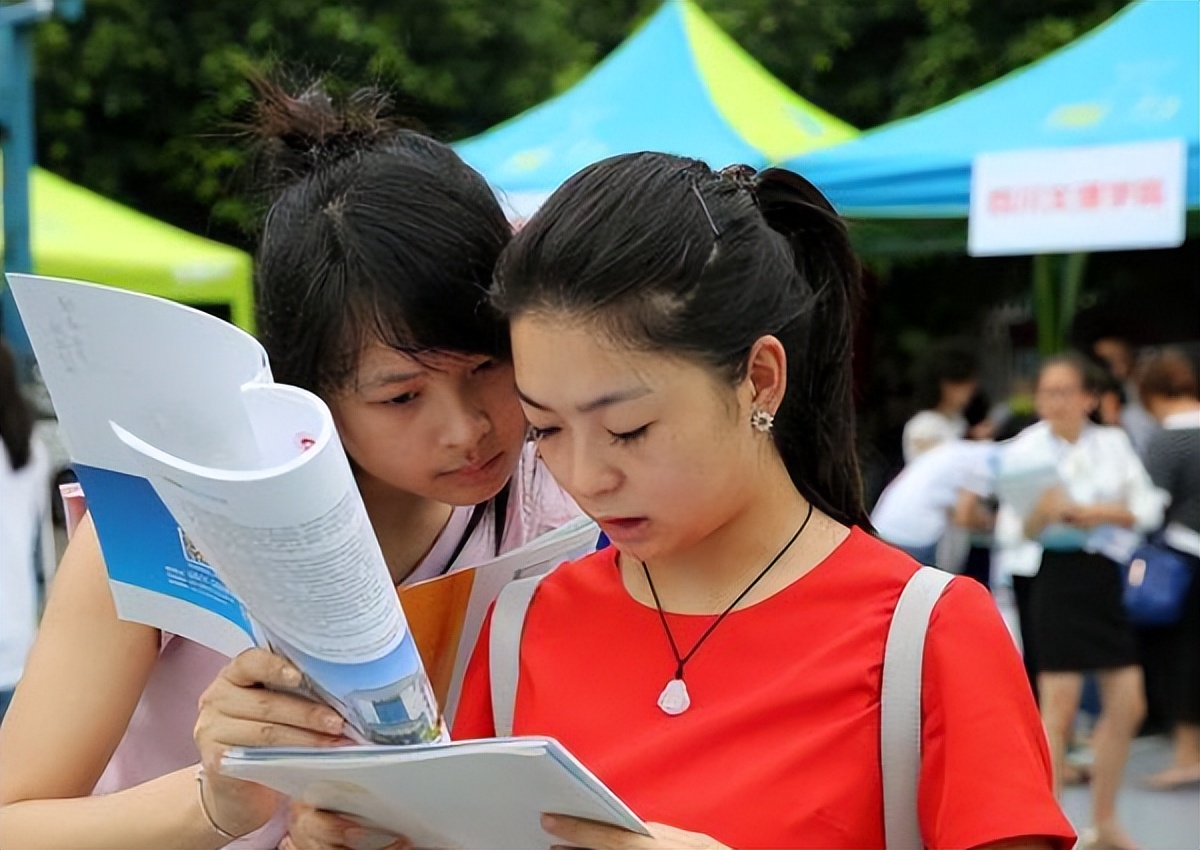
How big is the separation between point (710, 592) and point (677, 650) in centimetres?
6

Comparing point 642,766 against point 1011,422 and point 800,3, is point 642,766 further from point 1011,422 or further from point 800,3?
point 800,3

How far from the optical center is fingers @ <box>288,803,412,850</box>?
1.38 metres

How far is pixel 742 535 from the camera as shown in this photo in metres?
1.43

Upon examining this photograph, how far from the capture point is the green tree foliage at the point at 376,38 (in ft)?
47.2

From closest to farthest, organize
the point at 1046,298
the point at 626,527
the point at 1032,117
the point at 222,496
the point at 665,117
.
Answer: the point at 222,496
the point at 626,527
the point at 1032,117
the point at 665,117
the point at 1046,298

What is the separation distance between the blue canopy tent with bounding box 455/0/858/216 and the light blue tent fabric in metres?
0.62

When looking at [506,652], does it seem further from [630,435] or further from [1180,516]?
[1180,516]

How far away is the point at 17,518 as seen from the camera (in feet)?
14.8

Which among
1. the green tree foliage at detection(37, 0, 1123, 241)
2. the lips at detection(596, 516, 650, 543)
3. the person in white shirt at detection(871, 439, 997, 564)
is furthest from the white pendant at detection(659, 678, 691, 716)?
the green tree foliage at detection(37, 0, 1123, 241)

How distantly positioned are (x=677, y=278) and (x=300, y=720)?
45 cm

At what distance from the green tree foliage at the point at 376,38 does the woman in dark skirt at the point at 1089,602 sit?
9.20m

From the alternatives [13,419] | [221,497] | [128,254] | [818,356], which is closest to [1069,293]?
[128,254]

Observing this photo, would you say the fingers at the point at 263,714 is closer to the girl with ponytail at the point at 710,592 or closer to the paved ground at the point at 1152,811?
the girl with ponytail at the point at 710,592

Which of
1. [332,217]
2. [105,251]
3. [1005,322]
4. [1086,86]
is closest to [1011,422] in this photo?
[1086,86]
